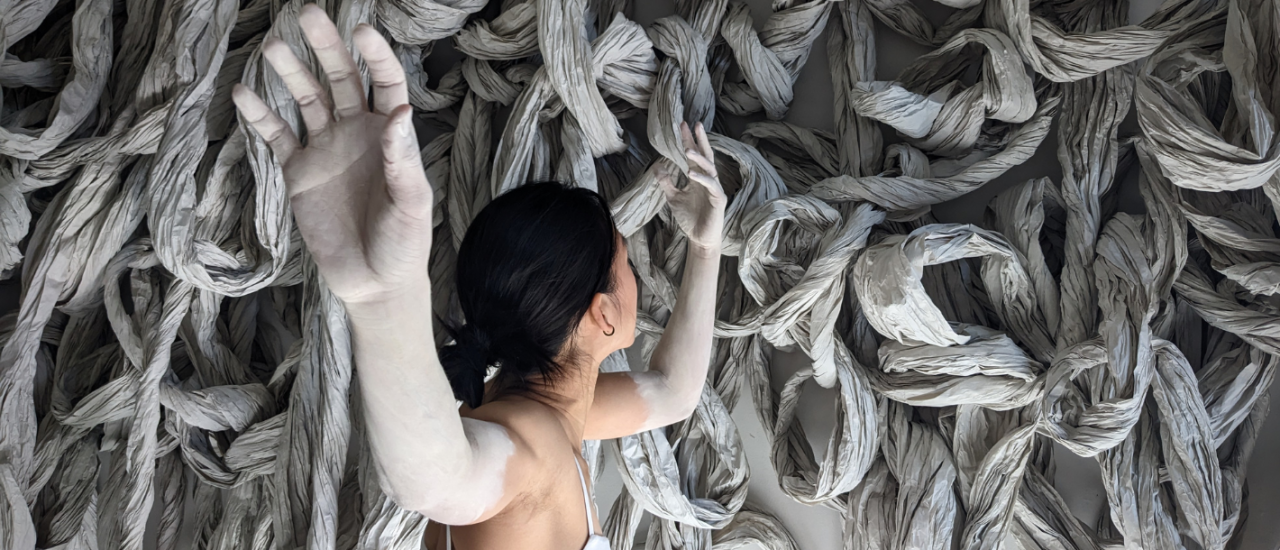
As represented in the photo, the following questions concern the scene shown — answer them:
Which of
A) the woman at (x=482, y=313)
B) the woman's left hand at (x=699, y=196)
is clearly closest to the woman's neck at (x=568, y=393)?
the woman at (x=482, y=313)

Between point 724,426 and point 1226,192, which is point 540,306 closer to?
point 724,426

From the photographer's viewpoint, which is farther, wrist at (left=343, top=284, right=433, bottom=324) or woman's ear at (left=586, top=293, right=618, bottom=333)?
woman's ear at (left=586, top=293, right=618, bottom=333)

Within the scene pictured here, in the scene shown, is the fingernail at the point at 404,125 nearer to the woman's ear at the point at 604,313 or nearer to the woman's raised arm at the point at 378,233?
the woman's raised arm at the point at 378,233

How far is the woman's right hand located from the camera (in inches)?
13.4

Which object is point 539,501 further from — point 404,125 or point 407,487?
point 404,125

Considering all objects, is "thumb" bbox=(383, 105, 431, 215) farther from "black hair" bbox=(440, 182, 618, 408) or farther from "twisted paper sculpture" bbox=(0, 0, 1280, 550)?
"twisted paper sculpture" bbox=(0, 0, 1280, 550)

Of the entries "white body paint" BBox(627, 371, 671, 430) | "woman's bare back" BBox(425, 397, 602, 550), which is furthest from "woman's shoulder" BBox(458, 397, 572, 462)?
"white body paint" BBox(627, 371, 671, 430)

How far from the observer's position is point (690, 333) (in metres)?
0.64

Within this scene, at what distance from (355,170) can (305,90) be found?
0.15ft

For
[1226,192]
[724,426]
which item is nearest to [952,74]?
[1226,192]

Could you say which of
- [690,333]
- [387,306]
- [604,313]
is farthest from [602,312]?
[387,306]

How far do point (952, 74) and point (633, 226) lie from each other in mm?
280

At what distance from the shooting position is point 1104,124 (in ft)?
2.14

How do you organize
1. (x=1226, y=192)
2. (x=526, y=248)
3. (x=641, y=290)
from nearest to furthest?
1. (x=526, y=248)
2. (x=1226, y=192)
3. (x=641, y=290)
